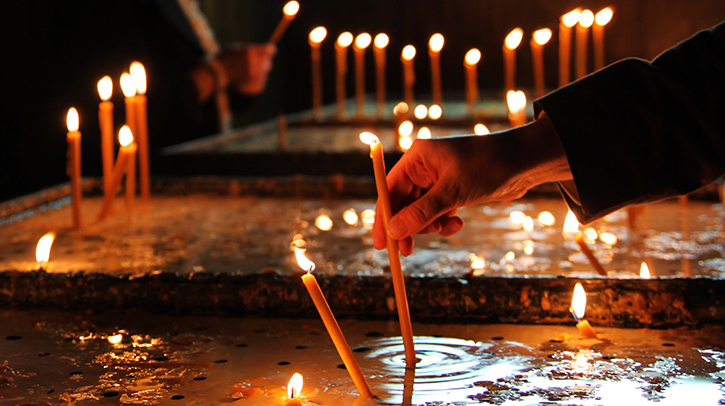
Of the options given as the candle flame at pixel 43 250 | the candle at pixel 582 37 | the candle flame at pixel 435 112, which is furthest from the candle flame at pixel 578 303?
the candle flame at pixel 435 112

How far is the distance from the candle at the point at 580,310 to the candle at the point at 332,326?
0.27m

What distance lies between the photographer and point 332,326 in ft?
2.03

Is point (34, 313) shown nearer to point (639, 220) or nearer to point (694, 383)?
point (694, 383)

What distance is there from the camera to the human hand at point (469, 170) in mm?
692

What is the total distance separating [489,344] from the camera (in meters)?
0.79

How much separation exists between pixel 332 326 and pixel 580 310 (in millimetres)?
315

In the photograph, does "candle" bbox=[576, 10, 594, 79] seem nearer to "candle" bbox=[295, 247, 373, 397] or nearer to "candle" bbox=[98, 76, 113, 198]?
"candle" bbox=[98, 76, 113, 198]

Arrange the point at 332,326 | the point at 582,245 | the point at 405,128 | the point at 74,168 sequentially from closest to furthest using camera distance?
the point at 332,326, the point at 582,245, the point at 74,168, the point at 405,128

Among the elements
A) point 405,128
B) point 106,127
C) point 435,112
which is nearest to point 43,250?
point 106,127

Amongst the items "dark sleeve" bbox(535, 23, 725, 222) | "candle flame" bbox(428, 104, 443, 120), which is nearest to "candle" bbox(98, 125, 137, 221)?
"dark sleeve" bbox(535, 23, 725, 222)

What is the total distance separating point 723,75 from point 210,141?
186 centimetres

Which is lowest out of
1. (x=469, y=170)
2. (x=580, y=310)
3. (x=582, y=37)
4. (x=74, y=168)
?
(x=580, y=310)

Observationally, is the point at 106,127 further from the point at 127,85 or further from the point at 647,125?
the point at 647,125

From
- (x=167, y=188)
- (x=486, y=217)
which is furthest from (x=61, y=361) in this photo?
(x=167, y=188)
